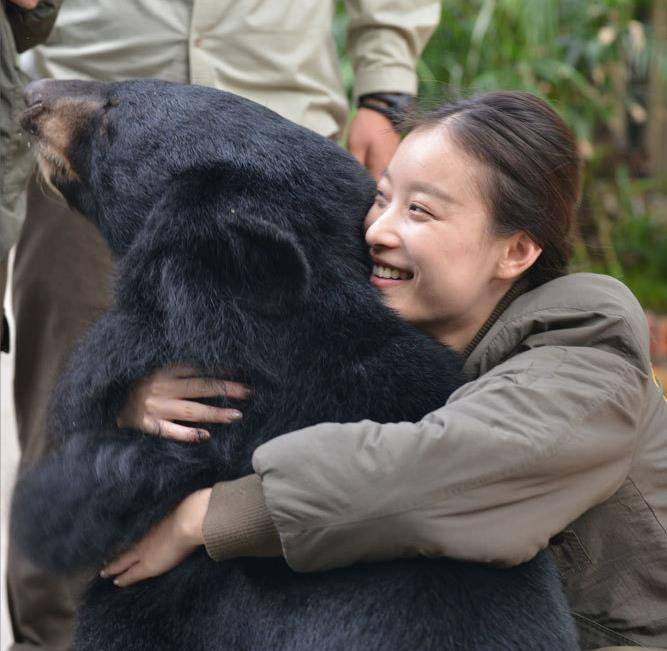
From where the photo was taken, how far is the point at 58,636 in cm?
352

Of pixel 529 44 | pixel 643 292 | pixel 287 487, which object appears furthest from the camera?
pixel 643 292

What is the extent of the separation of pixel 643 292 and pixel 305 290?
5.26 m

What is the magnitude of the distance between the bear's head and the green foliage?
3142 mm

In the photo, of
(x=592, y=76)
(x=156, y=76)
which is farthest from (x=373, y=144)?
(x=592, y=76)

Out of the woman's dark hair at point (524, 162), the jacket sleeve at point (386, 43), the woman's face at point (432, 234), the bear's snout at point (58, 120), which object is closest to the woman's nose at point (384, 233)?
the woman's face at point (432, 234)

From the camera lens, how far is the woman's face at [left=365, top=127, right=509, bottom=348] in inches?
93.4

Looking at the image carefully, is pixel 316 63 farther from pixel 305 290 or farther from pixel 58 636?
pixel 58 636

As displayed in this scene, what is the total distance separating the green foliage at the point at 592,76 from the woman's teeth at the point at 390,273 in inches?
128

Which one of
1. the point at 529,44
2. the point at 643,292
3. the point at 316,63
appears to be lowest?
the point at 643,292

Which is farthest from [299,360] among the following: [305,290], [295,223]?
[295,223]

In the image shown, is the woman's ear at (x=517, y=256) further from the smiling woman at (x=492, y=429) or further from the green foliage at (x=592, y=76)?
the green foliage at (x=592, y=76)

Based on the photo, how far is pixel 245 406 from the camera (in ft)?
7.32

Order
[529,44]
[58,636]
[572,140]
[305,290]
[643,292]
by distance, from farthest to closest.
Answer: [643,292] < [529,44] < [58,636] < [572,140] < [305,290]

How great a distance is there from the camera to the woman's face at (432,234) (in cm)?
237
